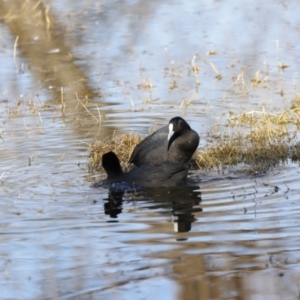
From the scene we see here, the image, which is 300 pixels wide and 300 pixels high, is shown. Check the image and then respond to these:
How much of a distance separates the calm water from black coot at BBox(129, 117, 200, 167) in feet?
0.98

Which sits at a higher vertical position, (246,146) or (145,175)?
(246,146)

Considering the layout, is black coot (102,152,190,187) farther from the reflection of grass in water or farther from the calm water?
the reflection of grass in water

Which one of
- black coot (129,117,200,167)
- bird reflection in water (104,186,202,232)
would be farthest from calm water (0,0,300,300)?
black coot (129,117,200,167)

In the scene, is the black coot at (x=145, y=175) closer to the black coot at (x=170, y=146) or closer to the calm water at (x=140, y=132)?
the calm water at (x=140, y=132)

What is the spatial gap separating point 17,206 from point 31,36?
10.5 metres

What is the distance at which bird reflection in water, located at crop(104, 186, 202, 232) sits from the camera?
285 inches

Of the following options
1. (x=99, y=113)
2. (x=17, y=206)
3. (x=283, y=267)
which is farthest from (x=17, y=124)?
(x=283, y=267)

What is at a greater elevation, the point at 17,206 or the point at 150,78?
the point at 150,78

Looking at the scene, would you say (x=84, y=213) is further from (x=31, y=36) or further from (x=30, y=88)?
(x=31, y=36)

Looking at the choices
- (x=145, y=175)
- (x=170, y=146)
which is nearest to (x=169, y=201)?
(x=145, y=175)

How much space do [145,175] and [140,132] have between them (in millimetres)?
2083

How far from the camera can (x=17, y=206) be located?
303 inches

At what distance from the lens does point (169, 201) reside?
793cm

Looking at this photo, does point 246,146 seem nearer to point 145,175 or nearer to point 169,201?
point 145,175
